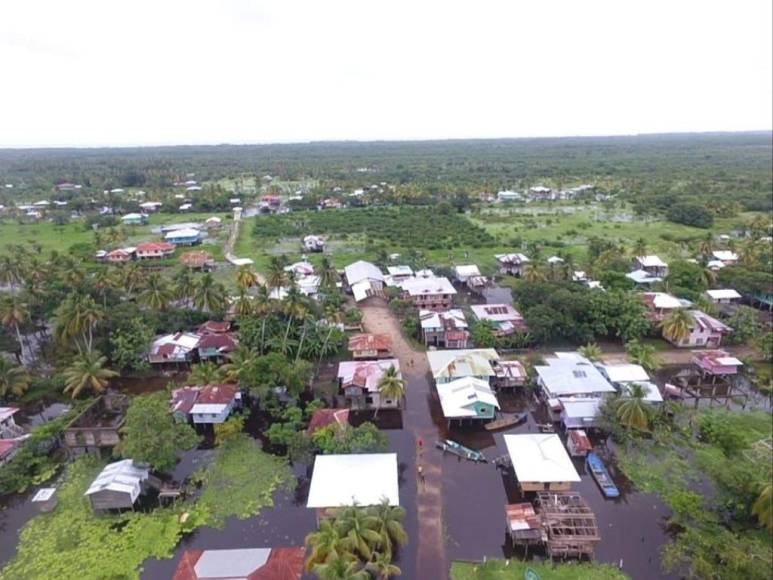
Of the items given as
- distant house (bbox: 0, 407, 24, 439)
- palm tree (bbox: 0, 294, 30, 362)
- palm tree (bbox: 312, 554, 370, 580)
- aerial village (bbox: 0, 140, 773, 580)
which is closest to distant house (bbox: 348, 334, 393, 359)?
aerial village (bbox: 0, 140, 773, 580)

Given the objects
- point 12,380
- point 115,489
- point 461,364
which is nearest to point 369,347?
point 461,364

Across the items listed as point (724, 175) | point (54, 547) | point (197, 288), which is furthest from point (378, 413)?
point (724, 175)

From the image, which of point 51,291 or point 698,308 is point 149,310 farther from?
point 698,308

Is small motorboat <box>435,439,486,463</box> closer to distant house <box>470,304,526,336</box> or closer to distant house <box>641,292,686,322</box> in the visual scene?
distant house <box>470,304,526,336</box>

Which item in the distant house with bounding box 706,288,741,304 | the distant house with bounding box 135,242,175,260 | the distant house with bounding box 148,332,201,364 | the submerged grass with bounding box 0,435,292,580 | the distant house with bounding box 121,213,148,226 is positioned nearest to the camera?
the submerged grass with bounding box 0,435,292,580

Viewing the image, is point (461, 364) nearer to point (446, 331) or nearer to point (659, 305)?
point (446, 331)

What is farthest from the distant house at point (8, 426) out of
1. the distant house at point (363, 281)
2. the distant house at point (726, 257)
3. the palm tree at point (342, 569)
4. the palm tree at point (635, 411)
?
the distant house at point (726, 257)
